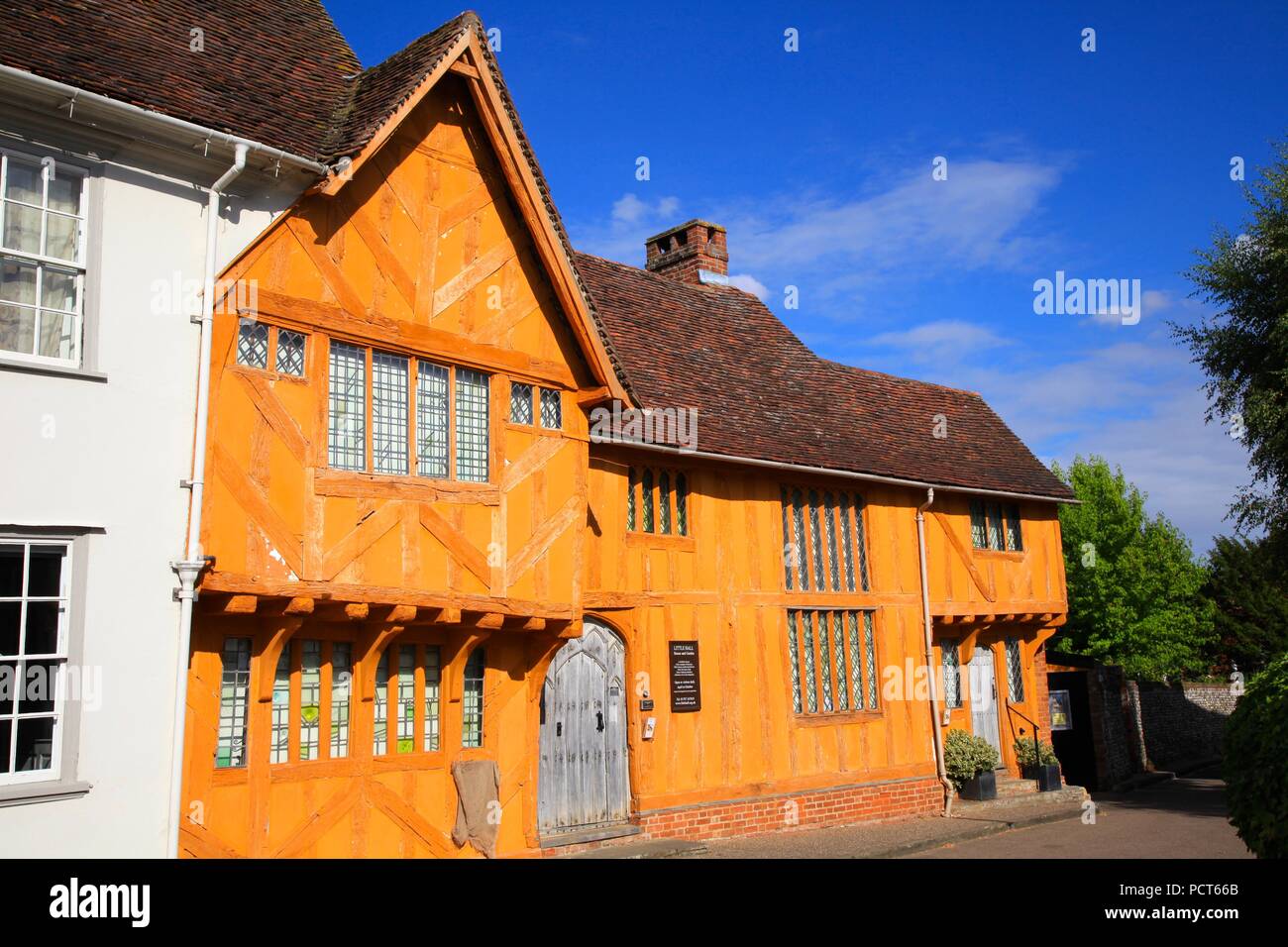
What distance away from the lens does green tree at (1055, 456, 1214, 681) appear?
38438mm

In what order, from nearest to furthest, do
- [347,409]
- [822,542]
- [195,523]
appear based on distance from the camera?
[195,523] → [347,409] → [822,542]

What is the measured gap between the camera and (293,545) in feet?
32.7

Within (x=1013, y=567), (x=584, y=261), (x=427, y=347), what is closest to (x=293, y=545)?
(x=427, y=347)

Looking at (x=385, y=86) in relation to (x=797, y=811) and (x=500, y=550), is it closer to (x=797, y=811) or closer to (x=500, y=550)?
(x=500, y=550)

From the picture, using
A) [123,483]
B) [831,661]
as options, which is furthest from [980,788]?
[123,483]

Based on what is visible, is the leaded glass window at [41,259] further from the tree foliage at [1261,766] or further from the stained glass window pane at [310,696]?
the tree foliage at [1261,766]

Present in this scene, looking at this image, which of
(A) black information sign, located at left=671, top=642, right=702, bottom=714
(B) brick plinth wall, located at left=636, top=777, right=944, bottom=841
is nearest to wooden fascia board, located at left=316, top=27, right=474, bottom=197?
(A) black information sign, located at left=671, top=642, right=702, bottom=714

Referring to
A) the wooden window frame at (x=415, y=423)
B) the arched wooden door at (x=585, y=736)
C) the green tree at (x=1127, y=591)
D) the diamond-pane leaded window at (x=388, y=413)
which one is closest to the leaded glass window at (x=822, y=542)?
the arched wooden door at (x=585, y=736)

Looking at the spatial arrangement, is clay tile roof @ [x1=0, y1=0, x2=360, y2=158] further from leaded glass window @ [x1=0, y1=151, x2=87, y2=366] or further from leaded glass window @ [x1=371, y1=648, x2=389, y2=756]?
leaded glass window @ [x1=371, y1=648, x2=389, y2=756]

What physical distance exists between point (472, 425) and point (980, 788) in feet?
39.3

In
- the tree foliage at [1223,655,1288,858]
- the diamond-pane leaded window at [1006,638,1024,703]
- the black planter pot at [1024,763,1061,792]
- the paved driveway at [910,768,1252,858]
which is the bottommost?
the paved driveway at [910,768,1252,858]

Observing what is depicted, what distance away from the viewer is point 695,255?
2134cm

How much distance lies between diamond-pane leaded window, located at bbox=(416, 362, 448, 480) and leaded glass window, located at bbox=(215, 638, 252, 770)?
7.90 ft
